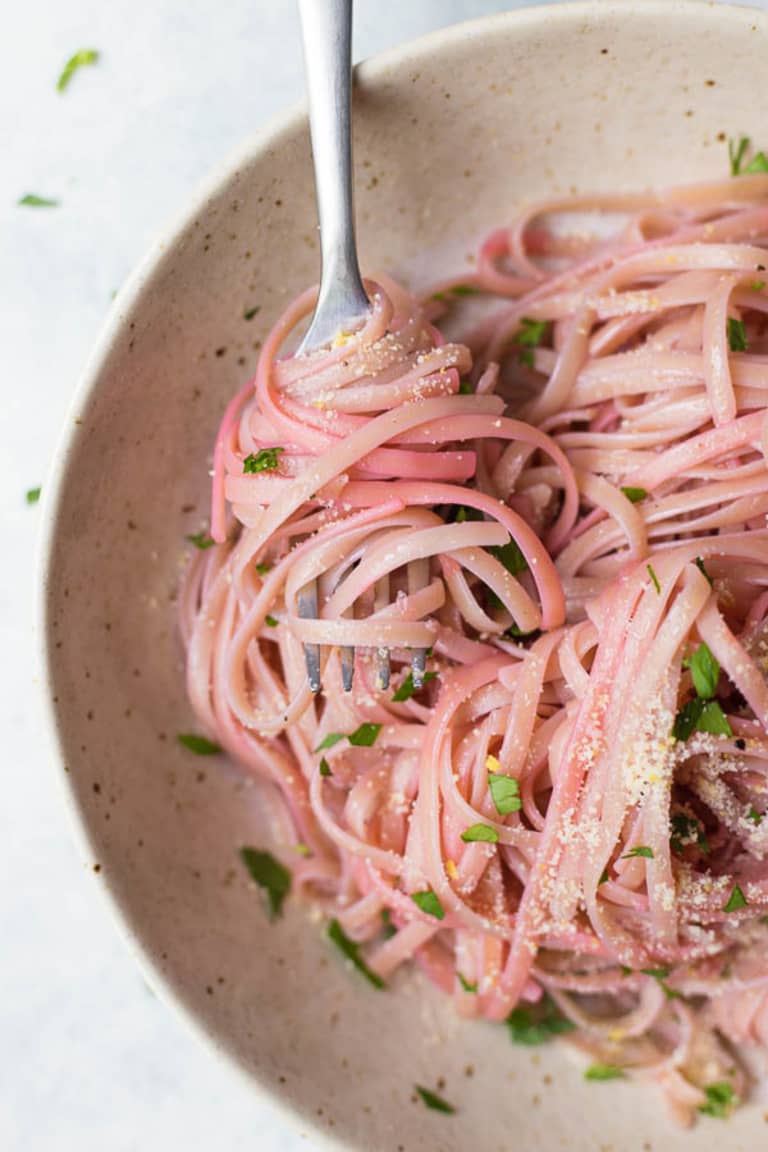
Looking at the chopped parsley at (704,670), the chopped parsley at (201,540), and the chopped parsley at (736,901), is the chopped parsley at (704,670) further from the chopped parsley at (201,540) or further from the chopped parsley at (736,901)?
the chopped parsley at (201,540)

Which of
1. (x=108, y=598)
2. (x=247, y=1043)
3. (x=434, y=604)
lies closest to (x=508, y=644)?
(x=434, y=604)

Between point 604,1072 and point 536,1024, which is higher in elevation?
point 536,1024

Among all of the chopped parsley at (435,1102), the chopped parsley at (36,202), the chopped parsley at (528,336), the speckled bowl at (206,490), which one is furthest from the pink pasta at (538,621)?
the chopped parsley at (36,202)

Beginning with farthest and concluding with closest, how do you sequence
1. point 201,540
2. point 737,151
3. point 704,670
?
point 201,540 < point 737,151 < point 704,670

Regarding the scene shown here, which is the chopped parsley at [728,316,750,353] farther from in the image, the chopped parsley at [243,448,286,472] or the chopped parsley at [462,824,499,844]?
the chopped parsley at [462,824,499,844]

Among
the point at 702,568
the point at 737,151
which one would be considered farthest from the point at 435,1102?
the point at 737,151

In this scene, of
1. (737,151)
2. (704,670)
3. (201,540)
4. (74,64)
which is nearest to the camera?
(704,670)

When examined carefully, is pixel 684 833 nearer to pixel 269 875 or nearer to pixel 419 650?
pixel 419 650

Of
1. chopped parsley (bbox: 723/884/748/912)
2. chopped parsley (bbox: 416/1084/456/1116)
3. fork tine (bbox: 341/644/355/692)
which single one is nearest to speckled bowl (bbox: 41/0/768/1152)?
chopped parsley (bbox: 416/1084/456/1116)
